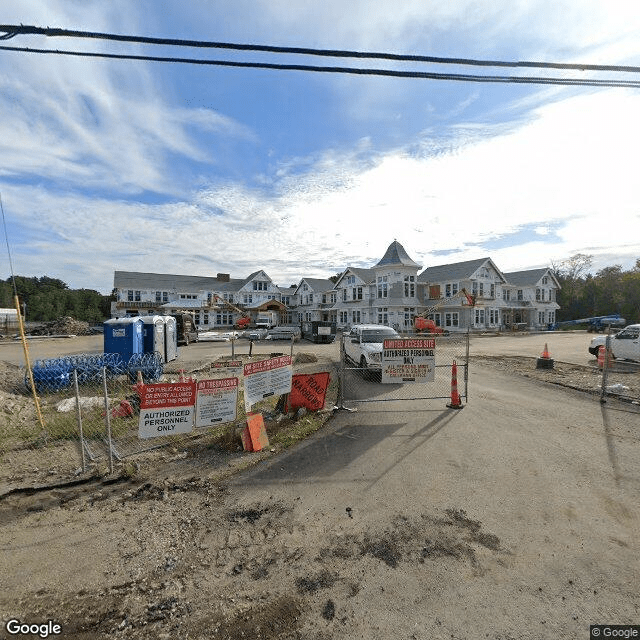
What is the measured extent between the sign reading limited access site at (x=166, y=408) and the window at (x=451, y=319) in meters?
41.3

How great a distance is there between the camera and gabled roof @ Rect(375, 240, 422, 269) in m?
43.9

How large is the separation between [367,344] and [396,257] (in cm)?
3273

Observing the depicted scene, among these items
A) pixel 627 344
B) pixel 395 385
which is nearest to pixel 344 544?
pixel 395 385

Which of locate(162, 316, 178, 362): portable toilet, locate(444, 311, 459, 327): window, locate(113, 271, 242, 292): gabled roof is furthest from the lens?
locate(113, 271, 242, 292): gabled roof

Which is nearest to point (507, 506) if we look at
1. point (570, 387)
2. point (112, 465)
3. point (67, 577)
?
point (67, 577)

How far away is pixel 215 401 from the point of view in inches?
252

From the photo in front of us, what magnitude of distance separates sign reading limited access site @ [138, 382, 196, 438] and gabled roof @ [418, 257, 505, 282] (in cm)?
4183

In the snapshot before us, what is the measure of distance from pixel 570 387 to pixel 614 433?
15.2 ft

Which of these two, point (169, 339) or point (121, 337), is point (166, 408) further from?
point (169, 339)

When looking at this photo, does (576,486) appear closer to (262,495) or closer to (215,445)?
(262,495)

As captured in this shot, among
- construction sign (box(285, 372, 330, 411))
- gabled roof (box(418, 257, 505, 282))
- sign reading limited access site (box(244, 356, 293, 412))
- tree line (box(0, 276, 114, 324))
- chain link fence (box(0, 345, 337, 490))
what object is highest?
gabled roof (box(418, 257, 505, 282))

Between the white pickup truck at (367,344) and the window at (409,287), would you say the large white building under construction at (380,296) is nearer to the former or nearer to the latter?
the window at (409,287)

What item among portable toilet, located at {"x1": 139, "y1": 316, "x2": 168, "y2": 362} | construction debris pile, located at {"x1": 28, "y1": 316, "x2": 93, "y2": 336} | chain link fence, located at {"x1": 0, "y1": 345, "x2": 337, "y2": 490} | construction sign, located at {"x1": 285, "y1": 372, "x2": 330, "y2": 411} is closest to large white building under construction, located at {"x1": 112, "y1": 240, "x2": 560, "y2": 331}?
construction debris pile, located at {"x1": 28, "y1": 316, "x2": 93, "y2": 336}

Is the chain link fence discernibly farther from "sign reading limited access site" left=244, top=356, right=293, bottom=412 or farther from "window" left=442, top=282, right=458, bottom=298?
"window" left=442, top=282, right=458, bottom=298
